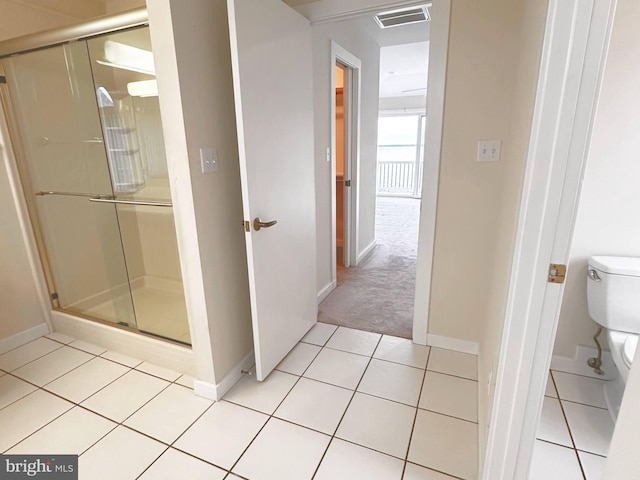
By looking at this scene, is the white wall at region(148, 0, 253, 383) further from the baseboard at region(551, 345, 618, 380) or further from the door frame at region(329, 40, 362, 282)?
the baseboard at region(551, 345, 618, 380)

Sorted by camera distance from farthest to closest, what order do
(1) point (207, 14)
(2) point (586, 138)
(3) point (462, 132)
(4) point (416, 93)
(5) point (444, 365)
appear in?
(4) point (416, 93) → (5) point (444, 365) → (3) point (462, 132) → (1) point (207, 14) → (2) point (586, 138)

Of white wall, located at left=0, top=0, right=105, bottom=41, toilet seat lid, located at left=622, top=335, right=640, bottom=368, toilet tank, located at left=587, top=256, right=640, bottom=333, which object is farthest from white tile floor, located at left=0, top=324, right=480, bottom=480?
white wall, located at left=0, top=0, right=105, bottom=41

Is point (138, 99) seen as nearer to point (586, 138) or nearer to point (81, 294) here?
point (81, 294)

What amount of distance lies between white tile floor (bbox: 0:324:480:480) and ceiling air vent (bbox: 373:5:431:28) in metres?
2.75

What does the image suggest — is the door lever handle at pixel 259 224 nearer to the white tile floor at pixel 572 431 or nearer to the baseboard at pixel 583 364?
the white tile floor at pixel 572 431

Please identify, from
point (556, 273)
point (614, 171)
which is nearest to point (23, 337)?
point (556, 273)

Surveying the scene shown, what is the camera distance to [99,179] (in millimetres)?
2352

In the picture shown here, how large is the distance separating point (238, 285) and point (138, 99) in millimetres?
1520

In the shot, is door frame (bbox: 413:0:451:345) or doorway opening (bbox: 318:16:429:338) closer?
door frame (bbox: 413:0:451:345)

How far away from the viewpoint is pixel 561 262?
893 mm

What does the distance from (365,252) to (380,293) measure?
1.03 metres

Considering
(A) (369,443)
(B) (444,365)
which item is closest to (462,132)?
(B) (444,365)

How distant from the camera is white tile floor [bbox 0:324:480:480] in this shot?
1375 mm

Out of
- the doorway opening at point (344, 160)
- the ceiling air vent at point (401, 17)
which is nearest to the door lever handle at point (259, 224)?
the doorway opening at point (344, 160)
